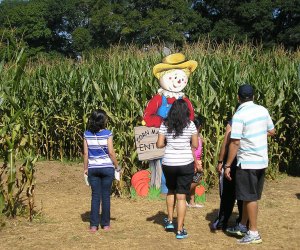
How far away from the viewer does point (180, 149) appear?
5.73m

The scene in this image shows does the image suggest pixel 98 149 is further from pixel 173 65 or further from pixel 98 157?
pixel 173 65

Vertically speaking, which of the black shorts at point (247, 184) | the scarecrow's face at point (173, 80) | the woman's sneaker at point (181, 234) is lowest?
the woman's sneaker at point (181, 234)

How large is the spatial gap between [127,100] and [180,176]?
315cm

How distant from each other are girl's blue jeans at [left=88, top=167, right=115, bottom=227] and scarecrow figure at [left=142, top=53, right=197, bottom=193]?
1.80 meters

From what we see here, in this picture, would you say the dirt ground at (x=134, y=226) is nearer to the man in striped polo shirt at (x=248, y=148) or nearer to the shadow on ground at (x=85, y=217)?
the shadow on ground at (x=85, y=217)

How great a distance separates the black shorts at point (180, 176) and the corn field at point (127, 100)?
6.36 feet

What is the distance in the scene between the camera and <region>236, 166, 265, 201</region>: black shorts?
5.61 m

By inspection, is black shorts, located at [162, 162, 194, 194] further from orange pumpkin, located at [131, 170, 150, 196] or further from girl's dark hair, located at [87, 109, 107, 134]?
orange pumpkin, located at [131, 170, 150, 196]

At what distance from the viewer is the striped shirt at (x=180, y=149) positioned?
18.8ft

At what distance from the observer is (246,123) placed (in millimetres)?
5566

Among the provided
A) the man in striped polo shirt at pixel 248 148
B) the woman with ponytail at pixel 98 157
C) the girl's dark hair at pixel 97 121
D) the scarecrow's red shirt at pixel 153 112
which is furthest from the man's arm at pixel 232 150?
the scarecrow's red shirt at pixel 153 112

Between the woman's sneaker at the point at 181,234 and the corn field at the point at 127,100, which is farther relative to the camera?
the corn field at the point at 127,100

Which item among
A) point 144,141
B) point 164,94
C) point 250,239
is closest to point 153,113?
point 164,94

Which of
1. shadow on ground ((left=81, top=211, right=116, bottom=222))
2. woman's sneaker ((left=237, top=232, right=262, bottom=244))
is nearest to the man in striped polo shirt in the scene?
woman's sneaker ((left=237, top=232, right=262, bottom=244))
